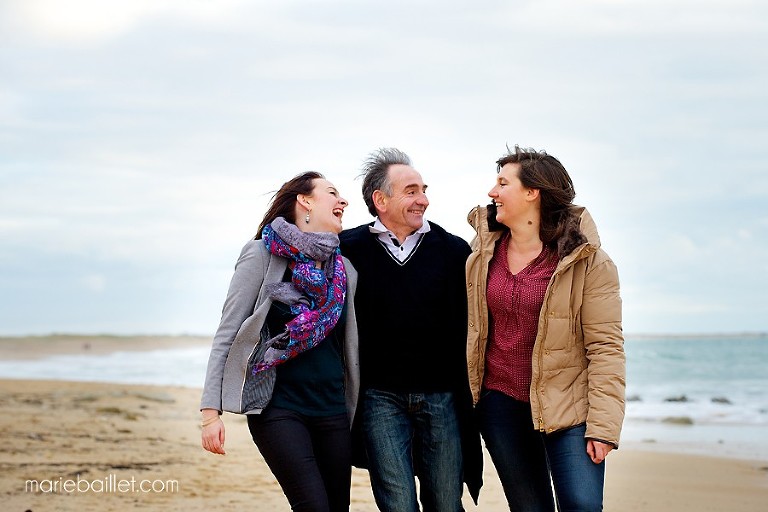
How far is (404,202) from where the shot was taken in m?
4.49

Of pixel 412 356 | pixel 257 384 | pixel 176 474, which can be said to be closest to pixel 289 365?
pixel 257 384

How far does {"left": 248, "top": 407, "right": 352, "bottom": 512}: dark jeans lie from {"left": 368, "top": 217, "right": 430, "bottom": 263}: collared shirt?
882mm

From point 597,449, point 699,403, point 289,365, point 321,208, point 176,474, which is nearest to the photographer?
point 597,449

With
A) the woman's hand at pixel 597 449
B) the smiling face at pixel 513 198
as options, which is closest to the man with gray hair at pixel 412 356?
the smiling face at pixel 513 198

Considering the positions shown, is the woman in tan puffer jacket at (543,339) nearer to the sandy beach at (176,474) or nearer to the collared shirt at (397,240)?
the collared shirt at (397,240)

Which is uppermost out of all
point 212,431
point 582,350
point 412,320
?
point 412,320

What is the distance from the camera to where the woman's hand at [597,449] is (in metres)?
3.83

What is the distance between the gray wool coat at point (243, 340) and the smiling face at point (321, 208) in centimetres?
22

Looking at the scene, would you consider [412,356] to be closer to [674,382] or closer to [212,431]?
[212,431]

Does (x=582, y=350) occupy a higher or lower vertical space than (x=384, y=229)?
lower

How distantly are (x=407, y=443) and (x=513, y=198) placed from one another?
4.05 ft

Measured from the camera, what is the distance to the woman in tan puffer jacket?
386 cm

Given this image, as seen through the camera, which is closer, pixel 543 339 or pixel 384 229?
pixel 543 339

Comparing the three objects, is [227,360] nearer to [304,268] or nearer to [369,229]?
[304,268]
